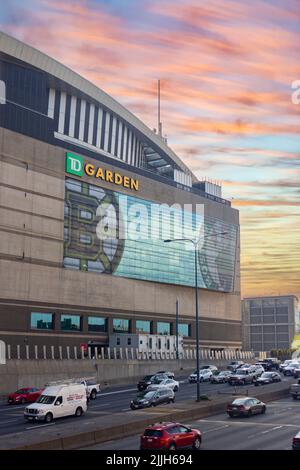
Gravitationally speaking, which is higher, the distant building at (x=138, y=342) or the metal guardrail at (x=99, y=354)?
the distant building at (x=138, y=342)

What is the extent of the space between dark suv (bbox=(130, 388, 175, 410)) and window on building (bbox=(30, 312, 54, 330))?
38.1 meters

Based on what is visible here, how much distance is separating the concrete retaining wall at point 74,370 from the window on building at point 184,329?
17296 millimetres

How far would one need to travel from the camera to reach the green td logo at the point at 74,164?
8819 cm

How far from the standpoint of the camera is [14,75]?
87875 millimetres

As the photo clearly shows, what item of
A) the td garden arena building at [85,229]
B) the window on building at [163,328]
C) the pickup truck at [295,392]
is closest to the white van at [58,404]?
the pickup truck at [295,392]

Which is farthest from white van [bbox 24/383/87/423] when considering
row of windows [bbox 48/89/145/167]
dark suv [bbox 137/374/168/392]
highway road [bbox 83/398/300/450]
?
row of windows [bbox 48/89/145/167]

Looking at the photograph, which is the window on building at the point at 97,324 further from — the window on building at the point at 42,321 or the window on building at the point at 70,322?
the window on building at the point at 42,321

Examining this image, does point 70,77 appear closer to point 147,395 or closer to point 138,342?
point 138,342

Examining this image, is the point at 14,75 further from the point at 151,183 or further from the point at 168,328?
the point at 168,328

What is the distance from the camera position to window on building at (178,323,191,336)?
11106 centimetres

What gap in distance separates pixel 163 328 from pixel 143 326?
5970 millimetres

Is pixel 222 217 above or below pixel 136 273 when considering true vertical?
above

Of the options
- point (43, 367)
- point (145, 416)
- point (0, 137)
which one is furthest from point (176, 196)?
point (145, 416)

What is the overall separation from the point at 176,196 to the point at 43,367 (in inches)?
2067
